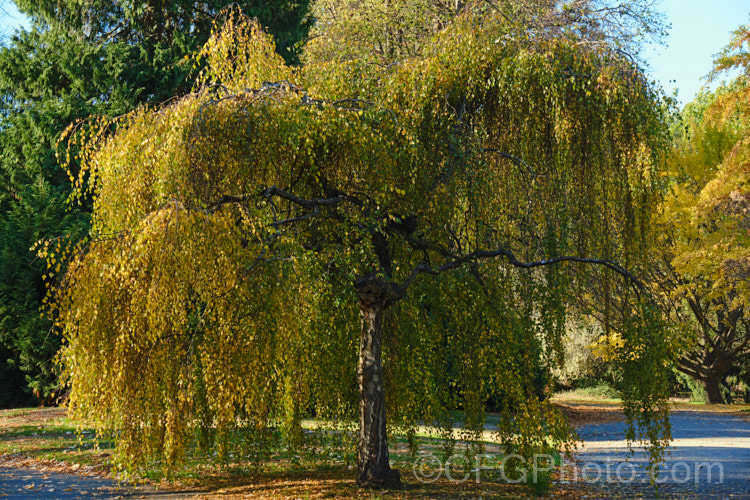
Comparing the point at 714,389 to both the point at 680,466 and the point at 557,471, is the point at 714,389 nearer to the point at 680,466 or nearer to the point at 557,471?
the point at 680,466

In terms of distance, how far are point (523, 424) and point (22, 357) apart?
38.6 feet

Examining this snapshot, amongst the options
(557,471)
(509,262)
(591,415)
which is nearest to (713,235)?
(591,415)

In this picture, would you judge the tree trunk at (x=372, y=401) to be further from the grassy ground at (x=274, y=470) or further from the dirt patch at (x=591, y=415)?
the dirt patch at (x=591, y=415)

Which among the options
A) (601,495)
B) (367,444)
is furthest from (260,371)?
(601,495)

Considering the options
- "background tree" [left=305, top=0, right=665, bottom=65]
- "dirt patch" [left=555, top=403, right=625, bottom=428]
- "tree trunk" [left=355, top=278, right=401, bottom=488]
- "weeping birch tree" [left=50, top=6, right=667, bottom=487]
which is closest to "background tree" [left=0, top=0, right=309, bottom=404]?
"background tree" [left=305, top=0, right=665, bottom=65]

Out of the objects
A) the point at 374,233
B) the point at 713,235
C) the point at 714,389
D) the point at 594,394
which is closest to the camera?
the point at 374,233

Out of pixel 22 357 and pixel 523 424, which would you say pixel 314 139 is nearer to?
pixel 523 424

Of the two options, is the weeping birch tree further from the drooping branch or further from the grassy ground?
the grassy ground

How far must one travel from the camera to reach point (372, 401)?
6.59 meters

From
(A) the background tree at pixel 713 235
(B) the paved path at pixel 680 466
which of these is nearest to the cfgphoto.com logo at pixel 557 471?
(B) the paved path at pixel 680 466

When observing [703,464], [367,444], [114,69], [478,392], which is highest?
[114,69]

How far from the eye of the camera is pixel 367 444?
664 cm

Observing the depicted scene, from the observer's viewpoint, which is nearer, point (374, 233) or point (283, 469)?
point (374, 233)

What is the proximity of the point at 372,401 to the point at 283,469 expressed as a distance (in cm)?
279
